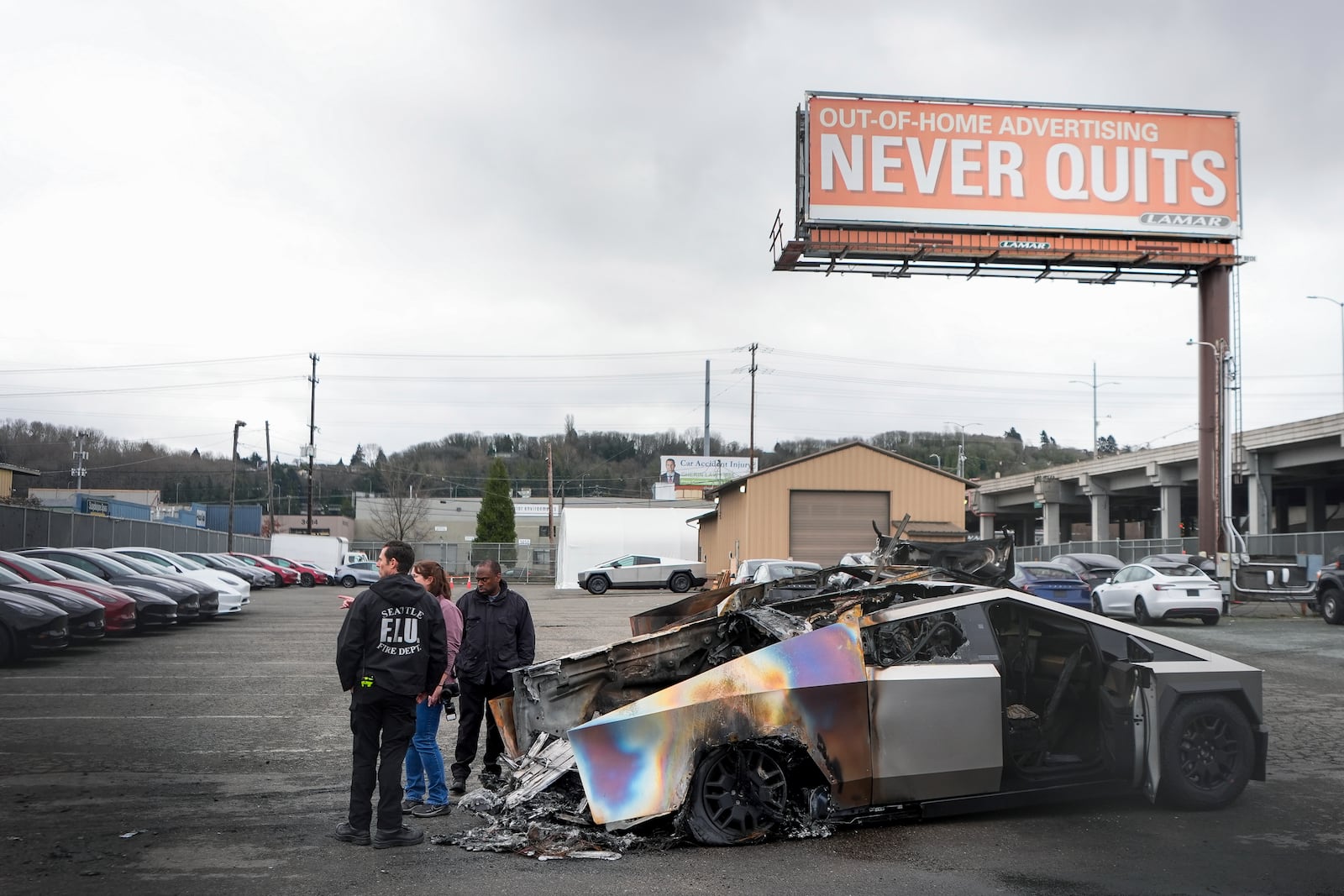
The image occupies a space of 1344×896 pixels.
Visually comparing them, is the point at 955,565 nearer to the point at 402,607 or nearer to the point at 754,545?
the point at 402,607

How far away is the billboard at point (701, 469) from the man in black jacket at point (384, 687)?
8514cm

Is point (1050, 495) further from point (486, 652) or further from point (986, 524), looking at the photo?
point (486, 652)

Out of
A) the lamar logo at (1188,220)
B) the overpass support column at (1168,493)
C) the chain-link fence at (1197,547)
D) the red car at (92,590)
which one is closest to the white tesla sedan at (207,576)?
the red car at (92,590)

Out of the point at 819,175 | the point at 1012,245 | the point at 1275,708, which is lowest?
the point at 1275,708

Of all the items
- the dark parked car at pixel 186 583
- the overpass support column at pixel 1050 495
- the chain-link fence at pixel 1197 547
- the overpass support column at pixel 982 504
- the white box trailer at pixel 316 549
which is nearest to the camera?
the dark parked car at pixel 186 583

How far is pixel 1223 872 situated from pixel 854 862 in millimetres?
1839

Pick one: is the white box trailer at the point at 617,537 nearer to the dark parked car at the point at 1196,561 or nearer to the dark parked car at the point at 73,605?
the dark parked car at the point at 1196,561

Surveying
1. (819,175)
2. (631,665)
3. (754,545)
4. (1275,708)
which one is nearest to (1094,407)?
(754,545)

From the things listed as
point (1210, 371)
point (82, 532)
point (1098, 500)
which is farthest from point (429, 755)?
point (1098, 500)

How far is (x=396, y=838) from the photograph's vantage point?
5.64m

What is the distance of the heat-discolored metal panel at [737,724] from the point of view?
17.9 feet

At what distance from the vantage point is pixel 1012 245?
28.7 m

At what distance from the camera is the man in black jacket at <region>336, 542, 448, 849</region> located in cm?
568

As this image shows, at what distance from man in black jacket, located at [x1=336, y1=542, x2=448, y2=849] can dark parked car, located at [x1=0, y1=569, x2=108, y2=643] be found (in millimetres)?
10743
